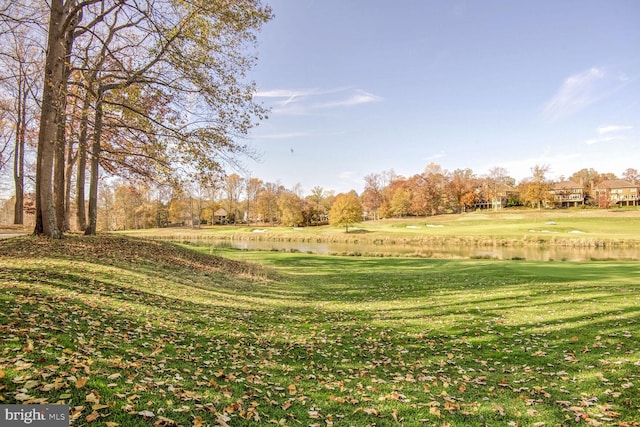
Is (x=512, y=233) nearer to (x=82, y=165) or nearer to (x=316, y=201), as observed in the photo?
(x=82, y=165)

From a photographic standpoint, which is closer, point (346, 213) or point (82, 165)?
point (82, 165)

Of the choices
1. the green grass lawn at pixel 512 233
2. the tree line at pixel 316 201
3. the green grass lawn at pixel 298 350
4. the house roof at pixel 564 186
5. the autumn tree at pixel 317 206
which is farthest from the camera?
the house roof at pixel 564 186

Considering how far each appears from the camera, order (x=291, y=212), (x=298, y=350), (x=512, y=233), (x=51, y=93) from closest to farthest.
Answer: (x=298, y=350), (x=51, y=93), (x=512, y=233), (x=291, y=212)

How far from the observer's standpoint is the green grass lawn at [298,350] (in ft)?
13.4

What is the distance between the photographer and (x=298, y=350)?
271 inches

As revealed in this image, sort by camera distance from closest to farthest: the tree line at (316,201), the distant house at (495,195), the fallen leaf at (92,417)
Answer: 1. the fallen leaf at (92,417)
2. the tree line at (316,201)
3. the distant house at (495,195)

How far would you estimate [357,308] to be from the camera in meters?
11.1

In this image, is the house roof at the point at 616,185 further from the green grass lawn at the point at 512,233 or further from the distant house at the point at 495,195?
the green grass lawn at the point at 512,233

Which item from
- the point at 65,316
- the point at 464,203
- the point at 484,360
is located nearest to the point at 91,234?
the point at 65,316

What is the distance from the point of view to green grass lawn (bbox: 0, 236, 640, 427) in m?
4.08

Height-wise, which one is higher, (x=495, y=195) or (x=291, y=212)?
(x=495, y=195)

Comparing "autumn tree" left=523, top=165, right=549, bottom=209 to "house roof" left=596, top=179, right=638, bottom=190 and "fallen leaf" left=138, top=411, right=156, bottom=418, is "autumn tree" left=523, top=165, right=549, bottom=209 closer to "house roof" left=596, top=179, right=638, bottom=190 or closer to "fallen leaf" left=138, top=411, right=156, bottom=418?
"house roof" left=596, top=179, right=638, bottom=190

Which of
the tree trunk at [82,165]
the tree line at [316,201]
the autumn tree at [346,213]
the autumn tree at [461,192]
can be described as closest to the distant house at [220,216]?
the tree line at [316,201]

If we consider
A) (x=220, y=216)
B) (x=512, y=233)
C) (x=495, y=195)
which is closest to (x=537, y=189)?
(x=495, y=195)
